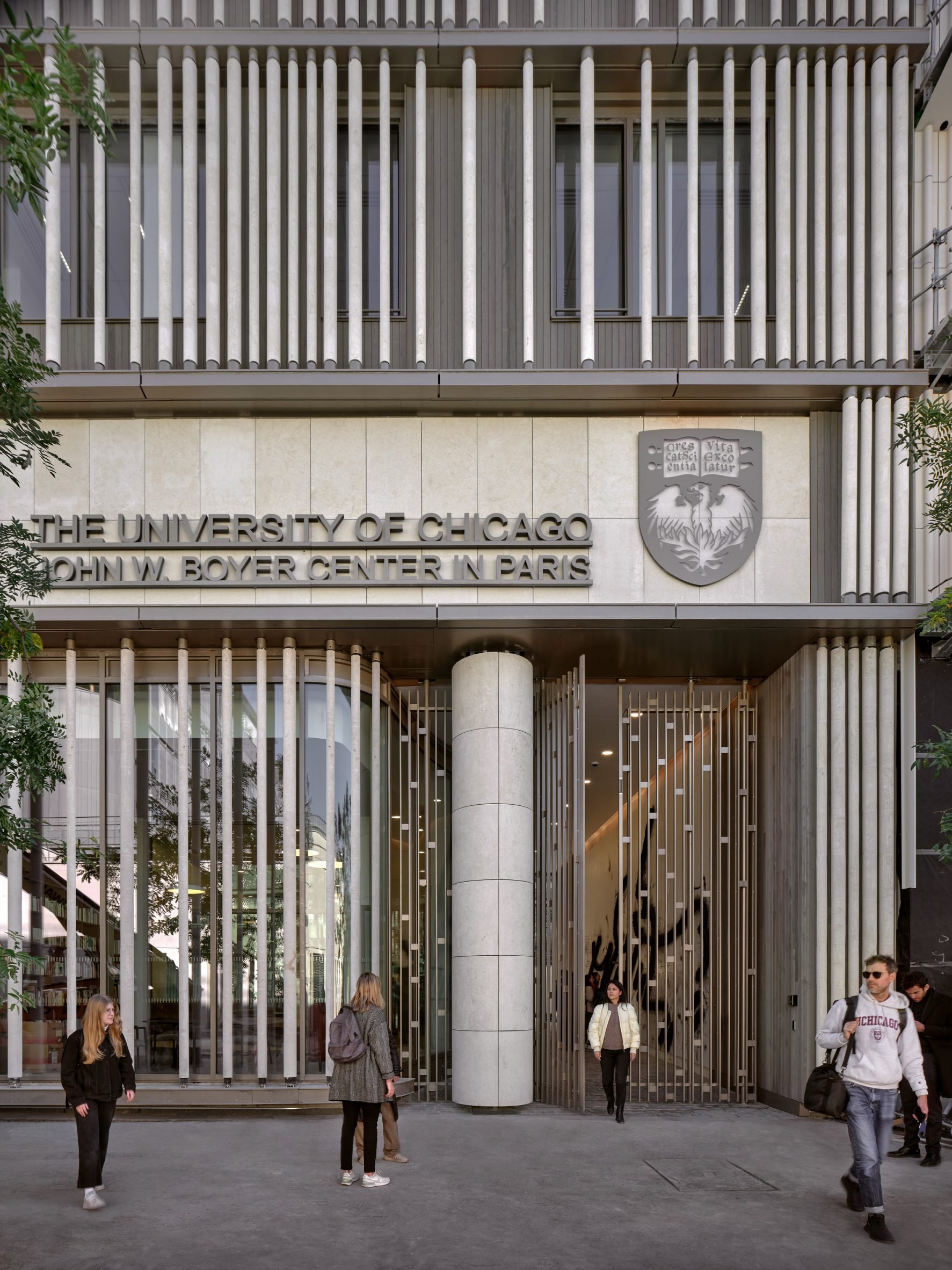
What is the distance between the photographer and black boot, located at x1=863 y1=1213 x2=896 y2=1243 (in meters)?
8.02

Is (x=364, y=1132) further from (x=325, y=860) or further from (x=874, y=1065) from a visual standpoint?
(x=325, y=860)

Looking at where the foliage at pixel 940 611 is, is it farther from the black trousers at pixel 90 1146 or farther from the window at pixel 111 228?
the window at pixel 111 228

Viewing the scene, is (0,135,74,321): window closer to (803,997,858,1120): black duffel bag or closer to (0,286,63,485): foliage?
(0,286,63,485): foliage

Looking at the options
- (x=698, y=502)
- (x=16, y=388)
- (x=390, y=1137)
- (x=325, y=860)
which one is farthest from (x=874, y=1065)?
(x=16, y=388)

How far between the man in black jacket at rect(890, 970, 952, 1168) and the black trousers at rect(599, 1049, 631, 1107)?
2836 mm

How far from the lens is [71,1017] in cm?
1309

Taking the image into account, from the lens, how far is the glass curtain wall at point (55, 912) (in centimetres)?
1320

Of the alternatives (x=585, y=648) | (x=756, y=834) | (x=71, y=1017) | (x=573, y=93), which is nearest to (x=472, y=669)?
(x=585, y=648)

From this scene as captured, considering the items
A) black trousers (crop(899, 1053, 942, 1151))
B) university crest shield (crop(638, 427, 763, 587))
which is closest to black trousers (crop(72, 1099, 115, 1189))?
black trousers (crop(899, 1053, 942, 1151))

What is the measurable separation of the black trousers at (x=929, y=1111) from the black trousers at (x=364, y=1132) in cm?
473

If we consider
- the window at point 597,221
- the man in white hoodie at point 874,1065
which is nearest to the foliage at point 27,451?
the man in white hoodie at point 874,1065

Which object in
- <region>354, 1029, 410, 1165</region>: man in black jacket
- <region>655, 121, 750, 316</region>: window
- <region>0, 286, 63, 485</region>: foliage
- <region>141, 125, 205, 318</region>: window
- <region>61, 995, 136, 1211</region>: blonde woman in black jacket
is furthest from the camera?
<region>655, 121, 750, 316</region>: window

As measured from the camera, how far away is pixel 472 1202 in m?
8.98

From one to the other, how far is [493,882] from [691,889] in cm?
280
